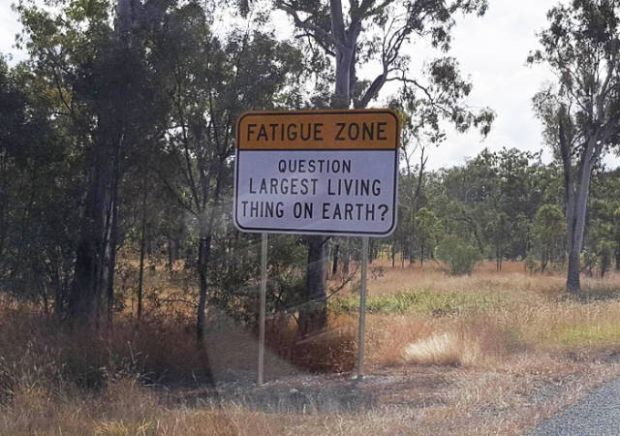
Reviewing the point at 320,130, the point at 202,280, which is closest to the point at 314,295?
the point at 202,280

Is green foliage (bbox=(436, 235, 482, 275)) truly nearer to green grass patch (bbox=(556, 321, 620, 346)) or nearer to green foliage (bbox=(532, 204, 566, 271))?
green foliage (bbox=(532, 204, 566, 271))

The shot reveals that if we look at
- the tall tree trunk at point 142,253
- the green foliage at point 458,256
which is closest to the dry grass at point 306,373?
the tall tree trunk at point 142,253

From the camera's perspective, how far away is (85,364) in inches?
412

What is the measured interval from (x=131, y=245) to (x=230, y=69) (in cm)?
397

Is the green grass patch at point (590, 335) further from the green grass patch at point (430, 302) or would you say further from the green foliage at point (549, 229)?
the green foliage at point (549, 229)

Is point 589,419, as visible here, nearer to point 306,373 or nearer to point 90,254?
point 306,373

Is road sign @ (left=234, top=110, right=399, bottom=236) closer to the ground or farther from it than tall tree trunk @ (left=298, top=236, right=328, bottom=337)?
farther from it

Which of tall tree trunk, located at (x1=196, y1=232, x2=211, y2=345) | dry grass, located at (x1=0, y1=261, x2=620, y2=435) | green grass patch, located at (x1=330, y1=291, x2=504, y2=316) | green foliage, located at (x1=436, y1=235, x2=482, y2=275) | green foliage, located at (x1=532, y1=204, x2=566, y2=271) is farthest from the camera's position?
green foliage, located at (x1=532, y1=204, x2=566, y2=271)

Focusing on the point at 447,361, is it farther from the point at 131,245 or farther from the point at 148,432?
the point at 131,245

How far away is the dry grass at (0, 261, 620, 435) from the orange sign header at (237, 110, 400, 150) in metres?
2.51

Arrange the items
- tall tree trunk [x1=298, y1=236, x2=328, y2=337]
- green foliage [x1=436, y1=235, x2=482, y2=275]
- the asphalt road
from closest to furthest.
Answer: the asphalt road
tall tree trunk [x1=298, y1=236, x2=328, y2=337]
green foliage [x1=436, y1=235, x2=482, y2=275]

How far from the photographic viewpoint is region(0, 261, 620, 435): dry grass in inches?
257

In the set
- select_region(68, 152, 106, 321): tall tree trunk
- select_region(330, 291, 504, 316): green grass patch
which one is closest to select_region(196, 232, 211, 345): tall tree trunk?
select_region(68, 152, 106, 321): tall tree trunk

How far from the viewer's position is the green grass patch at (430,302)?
829 inches
